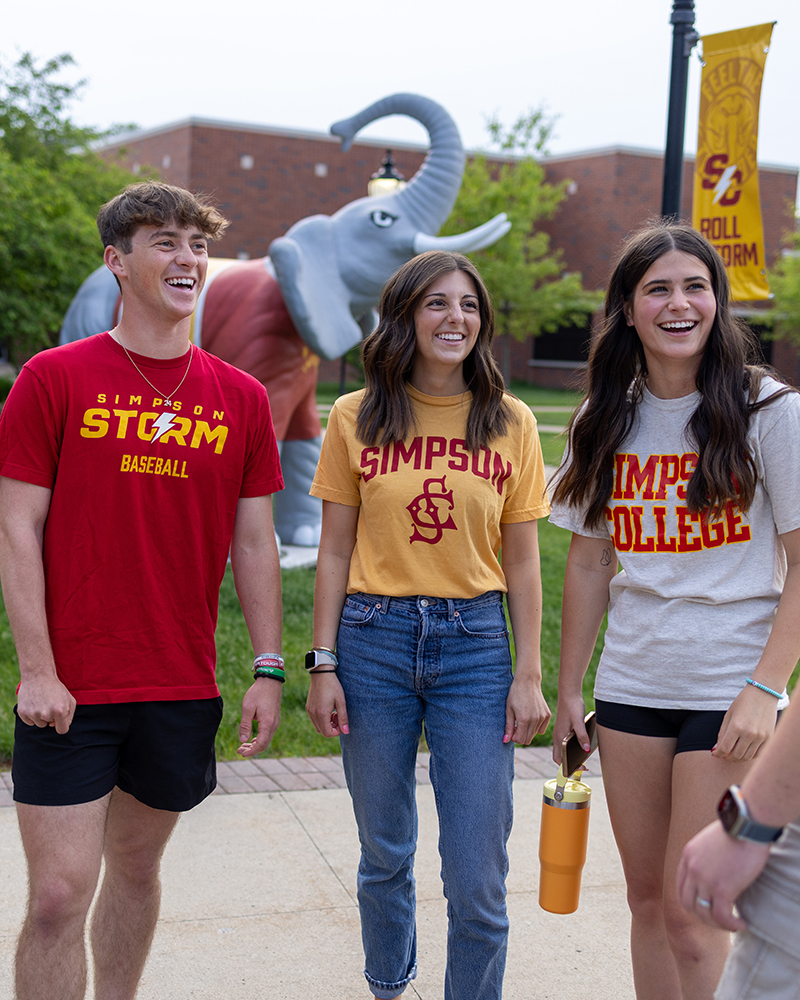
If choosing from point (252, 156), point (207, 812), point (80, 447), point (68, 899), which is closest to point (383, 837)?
point (68, 899)

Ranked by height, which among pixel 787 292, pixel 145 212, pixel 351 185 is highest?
pixel 351 185

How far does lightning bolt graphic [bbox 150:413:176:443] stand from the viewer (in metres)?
2.52

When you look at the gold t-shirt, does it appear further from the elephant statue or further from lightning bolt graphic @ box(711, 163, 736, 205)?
the elephant statue

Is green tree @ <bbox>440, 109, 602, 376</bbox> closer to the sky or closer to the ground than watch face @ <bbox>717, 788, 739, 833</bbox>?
closer to the sky

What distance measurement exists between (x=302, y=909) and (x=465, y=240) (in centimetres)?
573

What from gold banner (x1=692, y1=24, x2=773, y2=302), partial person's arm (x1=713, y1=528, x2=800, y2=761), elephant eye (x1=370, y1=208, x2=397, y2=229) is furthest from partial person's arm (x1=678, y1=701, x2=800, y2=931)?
elephant eye (x1=370, y1=208, x2=397, y2=229)

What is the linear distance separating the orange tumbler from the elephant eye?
19.5 feet

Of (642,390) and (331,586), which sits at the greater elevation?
(642,390)

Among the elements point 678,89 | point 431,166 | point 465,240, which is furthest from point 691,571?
point 431,166

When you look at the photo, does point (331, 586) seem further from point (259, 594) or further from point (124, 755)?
point (124, 755)

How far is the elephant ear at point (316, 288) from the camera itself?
7594 mm

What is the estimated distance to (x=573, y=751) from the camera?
285cm

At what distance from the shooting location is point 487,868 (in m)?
2.57

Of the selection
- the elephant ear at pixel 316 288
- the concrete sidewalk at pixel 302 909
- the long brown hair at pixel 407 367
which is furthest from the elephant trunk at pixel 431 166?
the long brown hair at pixel 407 367
